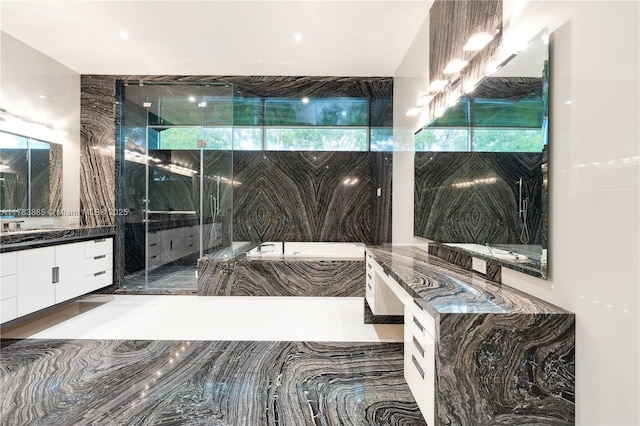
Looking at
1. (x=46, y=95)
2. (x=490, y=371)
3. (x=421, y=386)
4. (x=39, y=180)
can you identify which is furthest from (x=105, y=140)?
(x=490, y=371)

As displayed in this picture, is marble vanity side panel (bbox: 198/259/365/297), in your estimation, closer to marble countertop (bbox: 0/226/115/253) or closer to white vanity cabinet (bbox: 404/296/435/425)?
marble countertop (bbox: 0/226/115/253)

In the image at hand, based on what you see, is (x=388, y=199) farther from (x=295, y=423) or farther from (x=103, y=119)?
(x=103, y=119)

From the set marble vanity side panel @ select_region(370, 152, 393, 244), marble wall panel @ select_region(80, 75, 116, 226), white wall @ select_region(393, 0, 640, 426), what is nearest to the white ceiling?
marble wall panel @ select_region(80, 75, 116, 226)

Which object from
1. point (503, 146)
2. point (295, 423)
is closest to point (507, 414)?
point (295, 423)

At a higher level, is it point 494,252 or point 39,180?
point 39,180

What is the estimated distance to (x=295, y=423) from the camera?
173cm

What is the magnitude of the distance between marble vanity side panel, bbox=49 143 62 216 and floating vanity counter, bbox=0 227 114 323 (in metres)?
0.64

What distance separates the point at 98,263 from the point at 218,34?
293 cm

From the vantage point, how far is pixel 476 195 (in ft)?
6.70

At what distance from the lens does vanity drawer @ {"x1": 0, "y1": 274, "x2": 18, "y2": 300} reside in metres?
2.62

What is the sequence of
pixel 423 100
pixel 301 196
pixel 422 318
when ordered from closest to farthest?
pixel 422 318 → pixel 423 100 → pixel 301 196

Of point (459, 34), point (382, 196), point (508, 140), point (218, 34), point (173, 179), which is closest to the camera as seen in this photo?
point (508, 140)

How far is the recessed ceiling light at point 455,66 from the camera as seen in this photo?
2.24m

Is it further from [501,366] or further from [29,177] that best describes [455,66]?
[29,177]
